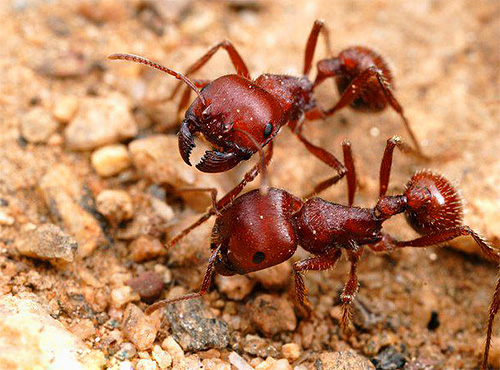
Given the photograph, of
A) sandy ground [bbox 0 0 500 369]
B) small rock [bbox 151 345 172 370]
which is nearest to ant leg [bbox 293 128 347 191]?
sandy ground [bbox 0 0 500 369]

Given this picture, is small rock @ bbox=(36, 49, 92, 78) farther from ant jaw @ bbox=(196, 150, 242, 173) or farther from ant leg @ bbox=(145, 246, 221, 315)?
ant leg @ bbox=(145, 246, 221, 315)

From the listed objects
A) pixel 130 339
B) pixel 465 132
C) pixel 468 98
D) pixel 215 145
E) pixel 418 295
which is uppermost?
pixel 468 98

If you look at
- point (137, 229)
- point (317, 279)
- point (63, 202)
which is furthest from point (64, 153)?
point (317, 279)

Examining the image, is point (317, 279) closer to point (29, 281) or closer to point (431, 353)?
point (431, 353)

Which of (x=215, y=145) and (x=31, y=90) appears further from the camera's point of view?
(x=31, y=90)

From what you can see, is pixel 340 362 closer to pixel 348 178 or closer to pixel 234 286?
pixel 234 286

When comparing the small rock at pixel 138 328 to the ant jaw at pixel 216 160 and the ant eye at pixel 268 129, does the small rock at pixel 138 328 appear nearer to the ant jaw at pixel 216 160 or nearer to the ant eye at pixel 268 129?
the ant jaw at pixel 216 160

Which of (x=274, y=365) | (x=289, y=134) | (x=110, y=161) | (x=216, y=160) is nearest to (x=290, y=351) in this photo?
(x=274, y=365)

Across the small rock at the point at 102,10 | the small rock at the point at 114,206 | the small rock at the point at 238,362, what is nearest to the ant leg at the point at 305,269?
the small rock at the point at 238,362
